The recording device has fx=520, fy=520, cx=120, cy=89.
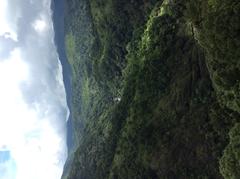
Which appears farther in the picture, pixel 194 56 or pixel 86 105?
pixel 86 105

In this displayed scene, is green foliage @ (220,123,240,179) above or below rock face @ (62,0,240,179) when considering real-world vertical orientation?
below

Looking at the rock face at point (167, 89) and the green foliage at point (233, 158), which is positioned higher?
the rock face at point (167, 89)

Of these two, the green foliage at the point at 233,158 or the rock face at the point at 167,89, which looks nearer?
the rock face at the point at 167,89

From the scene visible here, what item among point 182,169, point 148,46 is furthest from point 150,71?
point 182,169

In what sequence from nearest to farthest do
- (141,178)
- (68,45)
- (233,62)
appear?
(233,62)
(141,178)
(68,45)

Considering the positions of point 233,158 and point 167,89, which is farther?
point 167,89

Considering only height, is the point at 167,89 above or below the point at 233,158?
above

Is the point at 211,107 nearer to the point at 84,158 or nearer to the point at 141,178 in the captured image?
the point at 141,178

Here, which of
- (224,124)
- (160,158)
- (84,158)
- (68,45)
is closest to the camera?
(224,124)
